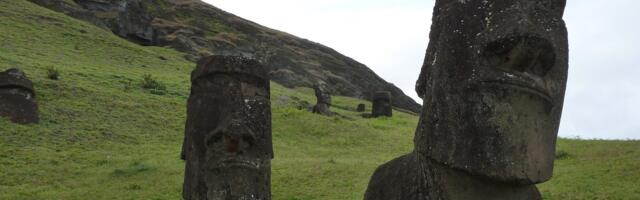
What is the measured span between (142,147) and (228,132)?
16228 mm

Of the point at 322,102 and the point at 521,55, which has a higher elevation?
Result: the point at 521,55

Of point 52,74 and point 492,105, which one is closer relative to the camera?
point 492,105

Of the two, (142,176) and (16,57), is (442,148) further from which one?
(16,57)

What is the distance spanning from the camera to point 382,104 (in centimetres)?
4350

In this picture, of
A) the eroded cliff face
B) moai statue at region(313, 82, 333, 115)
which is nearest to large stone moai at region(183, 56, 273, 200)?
moai statue at region(313, 82, 333, 115)

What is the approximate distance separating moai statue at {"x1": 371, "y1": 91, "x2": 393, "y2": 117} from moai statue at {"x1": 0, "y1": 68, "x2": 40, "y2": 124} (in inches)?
818

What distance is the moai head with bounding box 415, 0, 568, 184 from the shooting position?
3.98 m

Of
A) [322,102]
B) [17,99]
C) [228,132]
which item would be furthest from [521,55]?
[322,102]

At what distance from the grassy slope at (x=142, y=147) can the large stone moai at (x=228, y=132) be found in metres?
6.33

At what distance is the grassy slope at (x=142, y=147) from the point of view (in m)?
18.2

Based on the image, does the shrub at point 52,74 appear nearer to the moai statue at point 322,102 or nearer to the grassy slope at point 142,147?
the grassy slope at point 142,147

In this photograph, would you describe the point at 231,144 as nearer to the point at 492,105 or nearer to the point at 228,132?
the point at 228,132

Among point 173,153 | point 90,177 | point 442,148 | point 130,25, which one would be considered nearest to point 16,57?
point 173,153

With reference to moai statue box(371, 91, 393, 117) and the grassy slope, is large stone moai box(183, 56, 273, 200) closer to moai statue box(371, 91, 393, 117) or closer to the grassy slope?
the grassy slope
